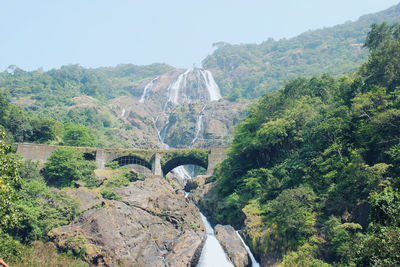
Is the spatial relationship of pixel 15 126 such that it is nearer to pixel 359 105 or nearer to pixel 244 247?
pixel 244 247

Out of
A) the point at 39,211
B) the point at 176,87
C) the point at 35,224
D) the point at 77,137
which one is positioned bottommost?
the point at 35,224

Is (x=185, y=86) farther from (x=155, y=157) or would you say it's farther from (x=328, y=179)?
(x=328, y=179)

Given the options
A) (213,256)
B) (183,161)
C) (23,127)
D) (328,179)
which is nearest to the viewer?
(328,179)

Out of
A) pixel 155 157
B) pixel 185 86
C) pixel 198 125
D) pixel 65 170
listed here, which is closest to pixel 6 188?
pixel 65 170

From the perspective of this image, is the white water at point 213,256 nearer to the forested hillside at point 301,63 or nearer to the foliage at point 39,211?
the foliage at point 39,211

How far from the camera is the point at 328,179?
102 feet

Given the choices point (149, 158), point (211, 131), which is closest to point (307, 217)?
point (149, 158)

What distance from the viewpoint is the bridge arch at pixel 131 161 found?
201 feet

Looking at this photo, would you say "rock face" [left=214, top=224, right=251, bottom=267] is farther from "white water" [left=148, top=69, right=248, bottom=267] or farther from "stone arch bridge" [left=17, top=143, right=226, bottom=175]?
"stone arch bridge" [left=17, top=143, right=226, bottom=175]

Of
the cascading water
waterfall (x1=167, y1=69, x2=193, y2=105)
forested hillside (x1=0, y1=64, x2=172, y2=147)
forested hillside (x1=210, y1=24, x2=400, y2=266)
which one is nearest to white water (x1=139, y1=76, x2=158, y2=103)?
the cascading water

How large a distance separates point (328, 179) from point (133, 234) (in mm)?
20628

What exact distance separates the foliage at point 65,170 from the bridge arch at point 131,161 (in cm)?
1326

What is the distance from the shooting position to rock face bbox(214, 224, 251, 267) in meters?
32.0

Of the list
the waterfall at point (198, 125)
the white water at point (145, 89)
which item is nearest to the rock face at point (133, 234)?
the waterfall at point (198, 125)
